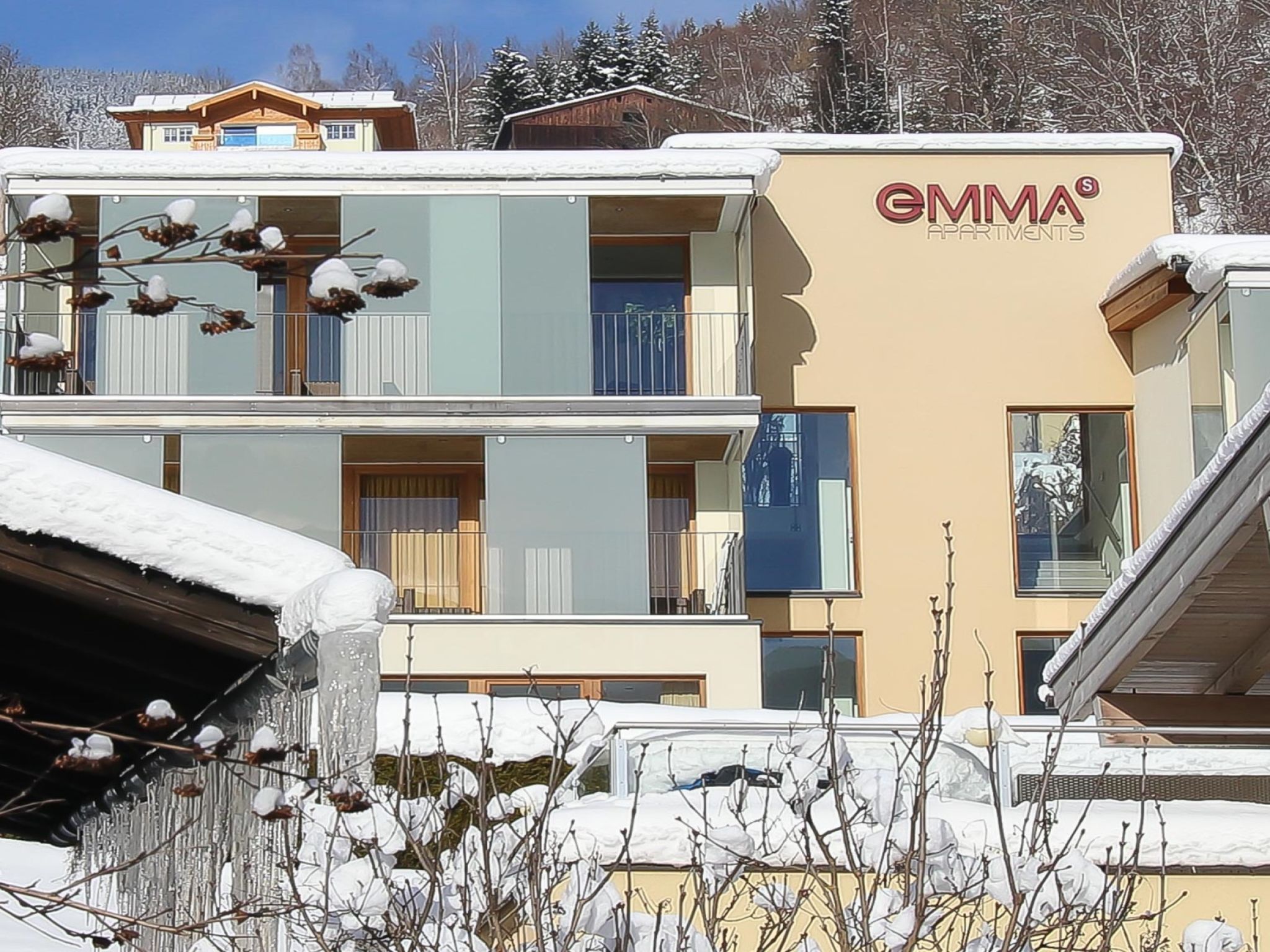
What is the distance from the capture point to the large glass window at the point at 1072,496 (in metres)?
20.3

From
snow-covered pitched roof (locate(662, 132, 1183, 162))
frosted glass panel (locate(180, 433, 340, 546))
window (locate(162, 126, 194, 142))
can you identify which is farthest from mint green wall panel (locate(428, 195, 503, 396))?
window (locate(162, 126, 194, 142))

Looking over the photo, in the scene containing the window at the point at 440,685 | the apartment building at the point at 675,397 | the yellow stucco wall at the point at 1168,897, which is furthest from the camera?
the apartment building at the point at 675,397

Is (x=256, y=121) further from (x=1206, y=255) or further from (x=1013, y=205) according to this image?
(x=1206, y=255)

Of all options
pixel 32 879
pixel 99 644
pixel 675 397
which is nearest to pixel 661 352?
pixel 675 397

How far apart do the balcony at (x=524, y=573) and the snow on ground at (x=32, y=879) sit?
6312mm

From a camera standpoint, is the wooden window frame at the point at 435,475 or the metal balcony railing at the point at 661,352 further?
the wooden window frame at the point at 435,475

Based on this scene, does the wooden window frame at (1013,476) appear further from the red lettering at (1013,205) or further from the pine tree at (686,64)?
the pine tree at (686,64)

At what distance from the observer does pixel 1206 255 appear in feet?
60.4

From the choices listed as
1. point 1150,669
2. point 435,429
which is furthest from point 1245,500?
point 435,429

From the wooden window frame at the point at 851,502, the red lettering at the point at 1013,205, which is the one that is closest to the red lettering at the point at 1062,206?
the red lettering at the point at 1013,205

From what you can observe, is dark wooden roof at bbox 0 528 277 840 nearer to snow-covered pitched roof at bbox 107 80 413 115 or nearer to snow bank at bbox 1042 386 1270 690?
snow bank at bbox 1042 386 1270 690

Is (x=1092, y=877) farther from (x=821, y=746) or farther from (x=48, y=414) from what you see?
(x=48, y=414)

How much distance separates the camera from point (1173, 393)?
1942 centimetres

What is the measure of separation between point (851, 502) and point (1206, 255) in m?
4.48
